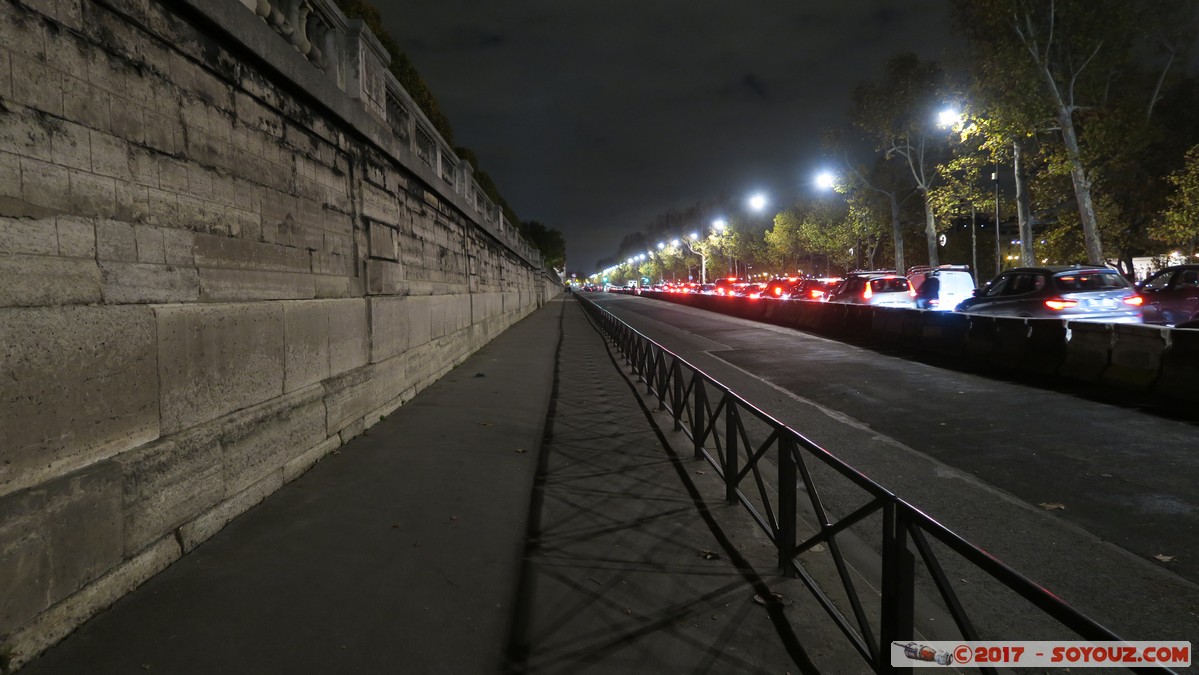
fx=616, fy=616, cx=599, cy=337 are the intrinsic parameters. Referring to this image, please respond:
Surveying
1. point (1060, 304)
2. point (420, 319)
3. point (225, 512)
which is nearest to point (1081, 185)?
point (1060, 304)

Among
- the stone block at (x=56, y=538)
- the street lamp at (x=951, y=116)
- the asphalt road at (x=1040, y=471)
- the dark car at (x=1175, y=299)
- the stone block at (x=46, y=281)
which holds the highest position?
the street lamp at (x=951, y=116)

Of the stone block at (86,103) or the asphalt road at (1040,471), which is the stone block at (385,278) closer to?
the stone block at (86,103)

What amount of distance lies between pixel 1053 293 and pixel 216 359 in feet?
48.8

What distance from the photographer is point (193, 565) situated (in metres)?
3.56

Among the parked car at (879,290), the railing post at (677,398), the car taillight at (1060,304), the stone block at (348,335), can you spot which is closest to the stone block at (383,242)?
the stone block at (348,335)

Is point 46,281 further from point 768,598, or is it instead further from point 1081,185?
point 1081,185

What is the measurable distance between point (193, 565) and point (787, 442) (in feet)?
11.7

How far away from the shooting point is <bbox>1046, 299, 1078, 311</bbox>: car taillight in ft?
41.1

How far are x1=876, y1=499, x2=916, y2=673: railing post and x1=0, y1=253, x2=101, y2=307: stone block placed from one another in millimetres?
3873

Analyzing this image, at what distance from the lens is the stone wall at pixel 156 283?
274cm

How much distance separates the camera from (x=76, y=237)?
10.0 ft

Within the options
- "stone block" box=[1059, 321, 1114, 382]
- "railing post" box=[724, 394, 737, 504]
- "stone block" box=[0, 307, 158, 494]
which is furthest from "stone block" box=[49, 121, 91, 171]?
"stone block" box=[1059, 321, 1114, 382]

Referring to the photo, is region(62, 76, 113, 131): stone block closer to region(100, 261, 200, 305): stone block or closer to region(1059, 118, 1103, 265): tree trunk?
region(100, 261, 200, 305): stone block

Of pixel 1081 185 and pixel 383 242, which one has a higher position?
pixel 1081 185
